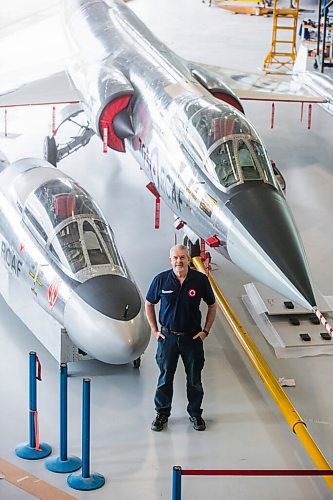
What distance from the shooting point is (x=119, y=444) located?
307 inches

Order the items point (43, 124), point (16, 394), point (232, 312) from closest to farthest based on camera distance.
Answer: point (16, 394)
point (232, 312)
point (43, 124)

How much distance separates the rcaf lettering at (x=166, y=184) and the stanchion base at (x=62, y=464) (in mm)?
3680

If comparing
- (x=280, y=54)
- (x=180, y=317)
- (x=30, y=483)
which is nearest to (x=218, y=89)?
(x=180, y=317)

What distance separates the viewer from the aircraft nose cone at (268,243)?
321 inches

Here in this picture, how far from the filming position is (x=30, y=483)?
7160 millimetres

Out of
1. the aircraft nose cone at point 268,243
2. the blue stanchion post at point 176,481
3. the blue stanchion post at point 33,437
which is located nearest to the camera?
the blue stanchion post at point 176,481

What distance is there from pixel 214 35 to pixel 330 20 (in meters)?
3.71

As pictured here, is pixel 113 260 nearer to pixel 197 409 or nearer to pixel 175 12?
pixel 197 409

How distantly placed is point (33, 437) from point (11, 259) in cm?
256

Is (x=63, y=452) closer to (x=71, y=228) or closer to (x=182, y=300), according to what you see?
(x=182, y=300)

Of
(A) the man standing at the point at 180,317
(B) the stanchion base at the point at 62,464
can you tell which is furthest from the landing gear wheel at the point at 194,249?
(B) the stanchion base at the point at 62,464

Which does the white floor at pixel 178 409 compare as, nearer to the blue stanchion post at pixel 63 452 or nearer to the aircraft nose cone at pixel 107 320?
the blue stanchion post at pixel 63 452

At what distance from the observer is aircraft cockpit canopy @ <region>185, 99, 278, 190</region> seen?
30.7ft

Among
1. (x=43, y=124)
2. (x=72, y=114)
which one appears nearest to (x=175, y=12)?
(x=43, y=124)
